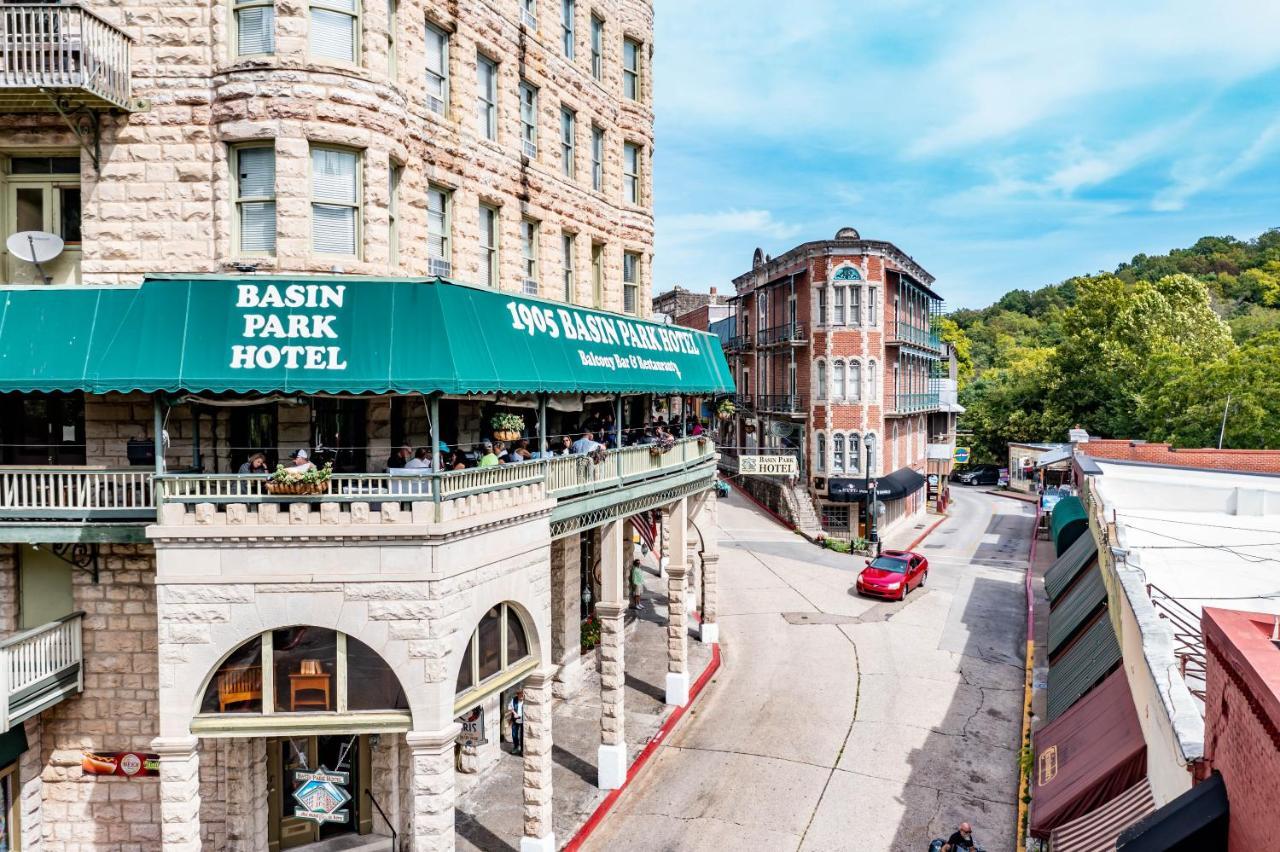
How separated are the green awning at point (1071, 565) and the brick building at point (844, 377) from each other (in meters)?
16.2

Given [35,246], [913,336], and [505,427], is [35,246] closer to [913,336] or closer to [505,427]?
[505,427]

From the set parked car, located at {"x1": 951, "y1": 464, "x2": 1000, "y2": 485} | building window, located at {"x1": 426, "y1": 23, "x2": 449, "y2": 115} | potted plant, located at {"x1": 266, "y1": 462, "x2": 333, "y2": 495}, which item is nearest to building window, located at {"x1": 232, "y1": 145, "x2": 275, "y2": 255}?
building window, located at {"x1": 426, "y1": 23, "x2": 449, "y2": 115}

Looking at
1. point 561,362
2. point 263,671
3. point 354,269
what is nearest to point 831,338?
point 561,362

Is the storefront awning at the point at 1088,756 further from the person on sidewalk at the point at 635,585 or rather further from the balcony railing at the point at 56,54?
the balcony railing at the point at 56,54

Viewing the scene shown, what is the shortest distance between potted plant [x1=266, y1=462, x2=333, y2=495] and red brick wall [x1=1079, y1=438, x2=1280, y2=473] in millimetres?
31334

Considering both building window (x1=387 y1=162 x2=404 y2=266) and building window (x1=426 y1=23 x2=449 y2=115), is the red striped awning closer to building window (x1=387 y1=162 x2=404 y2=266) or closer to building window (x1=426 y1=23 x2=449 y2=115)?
building window (x1=387 y1=162 x2=404 y2=266)

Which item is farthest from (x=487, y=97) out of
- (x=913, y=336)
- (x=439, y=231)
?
(x=913, y=336)

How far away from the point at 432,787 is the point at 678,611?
10.7 m

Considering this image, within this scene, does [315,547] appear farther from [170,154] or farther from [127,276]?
[170,154]

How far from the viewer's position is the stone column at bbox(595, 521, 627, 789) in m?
17.4

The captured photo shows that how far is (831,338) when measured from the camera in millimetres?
44406

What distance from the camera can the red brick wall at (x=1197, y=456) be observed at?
30.8 metres

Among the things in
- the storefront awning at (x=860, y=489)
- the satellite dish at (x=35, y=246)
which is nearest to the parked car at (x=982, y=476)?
the storefront awning at (x=860, y=489)

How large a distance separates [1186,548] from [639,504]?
13.8 metres
